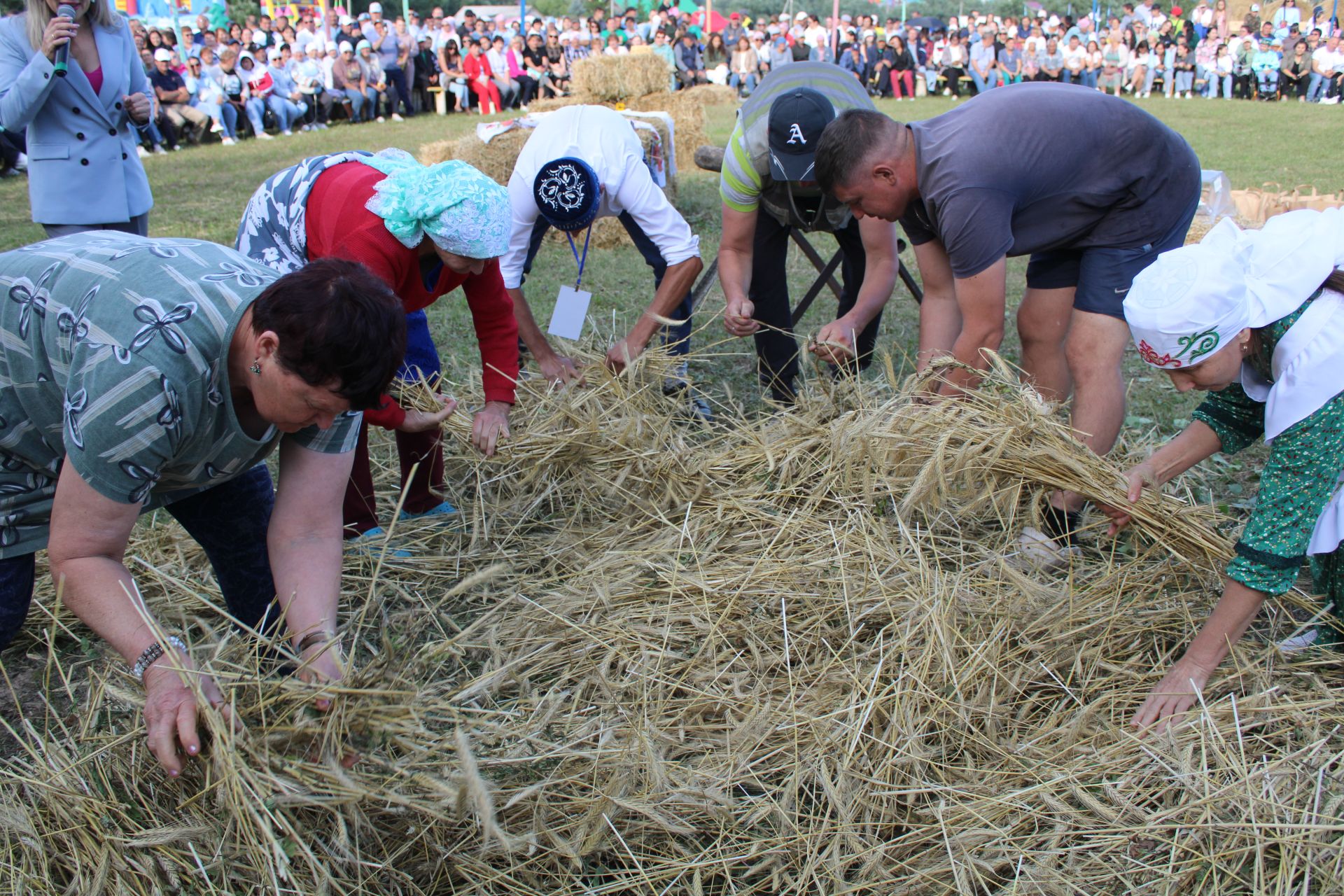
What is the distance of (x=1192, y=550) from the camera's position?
243 centimetres

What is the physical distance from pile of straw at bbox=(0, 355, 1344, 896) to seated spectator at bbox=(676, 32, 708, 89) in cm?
1806

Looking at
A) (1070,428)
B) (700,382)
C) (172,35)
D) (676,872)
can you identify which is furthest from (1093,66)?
(676,872)

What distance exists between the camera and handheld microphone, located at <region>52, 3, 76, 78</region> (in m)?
3.47

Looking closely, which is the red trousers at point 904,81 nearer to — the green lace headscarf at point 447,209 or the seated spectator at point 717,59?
the seated spectator at point 717,59

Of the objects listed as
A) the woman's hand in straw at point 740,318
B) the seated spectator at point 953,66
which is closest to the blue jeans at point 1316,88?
the seated spectator at point 953,66

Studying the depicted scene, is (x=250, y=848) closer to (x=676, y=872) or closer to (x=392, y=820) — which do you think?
(x=392, y=820)

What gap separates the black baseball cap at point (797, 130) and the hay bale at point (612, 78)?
7.14 meters

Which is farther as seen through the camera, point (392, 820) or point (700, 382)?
point (700, 382)

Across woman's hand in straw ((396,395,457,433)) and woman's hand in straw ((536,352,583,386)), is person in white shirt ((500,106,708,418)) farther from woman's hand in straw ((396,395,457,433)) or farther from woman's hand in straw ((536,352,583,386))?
woman's hand in straw ((396,395,457,433))

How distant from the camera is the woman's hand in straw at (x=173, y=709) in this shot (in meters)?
1.51

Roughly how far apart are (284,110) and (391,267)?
13.5 m

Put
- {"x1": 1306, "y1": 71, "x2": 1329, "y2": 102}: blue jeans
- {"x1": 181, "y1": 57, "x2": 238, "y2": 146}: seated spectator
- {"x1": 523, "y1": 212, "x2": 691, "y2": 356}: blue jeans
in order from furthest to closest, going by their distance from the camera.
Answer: {"x1": 1306, "y1": 71, "x2": 1329, "y2": 102}: blue jeans, {"x1": 181, "y1": 57, "x2": 238, "y2": 146}: seated spectator, {"x1": 523, "y1": 212, "x2": 691, "y2": 356}: blue jeans

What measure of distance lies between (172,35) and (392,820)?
58.2 ft

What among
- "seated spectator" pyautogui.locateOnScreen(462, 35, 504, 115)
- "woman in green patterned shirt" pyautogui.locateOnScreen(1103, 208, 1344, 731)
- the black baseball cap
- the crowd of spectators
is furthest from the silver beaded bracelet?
"seated spectator" pyautogui.locateOnScreen(462, 35, 504, 115)
